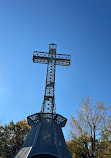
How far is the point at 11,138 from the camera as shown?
23.3m

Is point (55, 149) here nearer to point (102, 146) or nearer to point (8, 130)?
point (102, 146)

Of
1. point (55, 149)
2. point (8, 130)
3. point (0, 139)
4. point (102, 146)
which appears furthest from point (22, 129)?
point (55, 149)

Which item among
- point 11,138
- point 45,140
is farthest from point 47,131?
point 11,138

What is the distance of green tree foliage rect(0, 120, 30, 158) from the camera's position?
21469mm

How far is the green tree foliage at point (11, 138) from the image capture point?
21.5 metres

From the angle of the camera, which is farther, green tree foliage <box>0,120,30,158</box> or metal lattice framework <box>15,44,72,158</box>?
green tree foliage <box>0,120,30,158</box>

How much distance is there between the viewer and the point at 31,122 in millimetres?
12297

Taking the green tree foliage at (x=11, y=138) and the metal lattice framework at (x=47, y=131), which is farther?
the green tree foliage at (x=11, y=138)

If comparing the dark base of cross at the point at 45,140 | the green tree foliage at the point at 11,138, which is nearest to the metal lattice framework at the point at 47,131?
the dark base of cross at the point at 45,140

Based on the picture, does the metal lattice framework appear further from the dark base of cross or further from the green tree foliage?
the green tree foliage

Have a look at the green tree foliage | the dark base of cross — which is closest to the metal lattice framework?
the dark base of cross

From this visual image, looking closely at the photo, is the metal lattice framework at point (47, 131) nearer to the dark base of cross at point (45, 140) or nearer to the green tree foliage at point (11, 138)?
the dark base of cross at point (45, 140)

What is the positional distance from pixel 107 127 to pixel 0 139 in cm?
1771

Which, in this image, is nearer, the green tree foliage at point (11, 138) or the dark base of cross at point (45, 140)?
the dark base of cross at point (45, 140)
